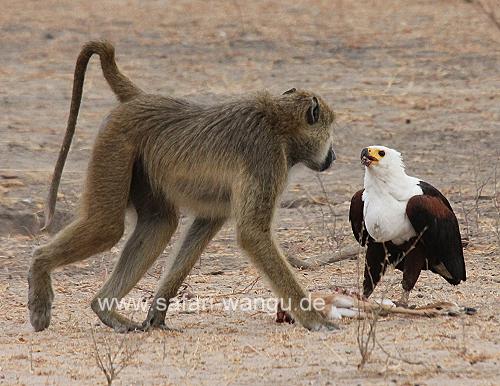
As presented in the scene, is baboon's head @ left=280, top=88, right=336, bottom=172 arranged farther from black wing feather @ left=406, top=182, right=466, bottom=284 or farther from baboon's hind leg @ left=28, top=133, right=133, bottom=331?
baboon's hind leg @ left=28, top=133, right=133, bottom=331

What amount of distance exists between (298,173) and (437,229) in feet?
3.19

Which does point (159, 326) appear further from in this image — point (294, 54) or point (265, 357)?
point (294, 54)

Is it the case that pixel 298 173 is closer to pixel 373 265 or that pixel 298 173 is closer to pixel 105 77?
pixel 373 265

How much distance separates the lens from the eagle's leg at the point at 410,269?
7398 millimetres

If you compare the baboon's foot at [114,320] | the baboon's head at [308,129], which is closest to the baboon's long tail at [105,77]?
the baboon's foot at [114,320]

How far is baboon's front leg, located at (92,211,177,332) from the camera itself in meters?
7.51

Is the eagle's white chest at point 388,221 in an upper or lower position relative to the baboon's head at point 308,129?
lower

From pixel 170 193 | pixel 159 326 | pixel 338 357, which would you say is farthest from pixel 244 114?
pixel 338 357

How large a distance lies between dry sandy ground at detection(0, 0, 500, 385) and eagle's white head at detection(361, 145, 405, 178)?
2.85 feet

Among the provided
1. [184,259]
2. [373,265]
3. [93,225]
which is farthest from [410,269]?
[93,225]

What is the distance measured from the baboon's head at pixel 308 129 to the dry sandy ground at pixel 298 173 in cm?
94

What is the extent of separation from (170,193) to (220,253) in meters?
2.36

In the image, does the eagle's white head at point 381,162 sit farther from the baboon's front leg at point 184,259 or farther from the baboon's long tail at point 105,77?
the baboon's long tail at point 105,77

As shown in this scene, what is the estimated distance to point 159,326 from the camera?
737 cm
